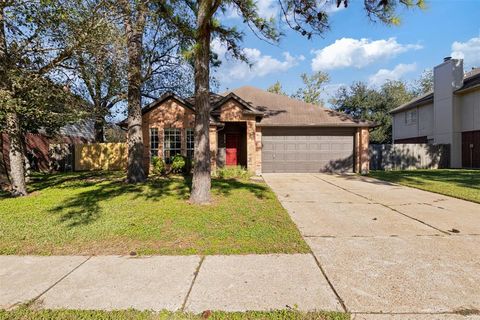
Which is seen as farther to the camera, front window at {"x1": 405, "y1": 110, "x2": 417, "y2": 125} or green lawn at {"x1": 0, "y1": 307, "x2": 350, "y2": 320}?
front window at {"x1": 405, "y1": 110, "x2": 417, "y2": 125}

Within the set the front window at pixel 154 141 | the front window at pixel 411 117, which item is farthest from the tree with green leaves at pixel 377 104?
the front window at pixel 154 141

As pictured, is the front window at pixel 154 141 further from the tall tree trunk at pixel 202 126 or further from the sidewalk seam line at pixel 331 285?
the sidewalk seam line at pixel 331 285

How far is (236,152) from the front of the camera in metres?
17.2

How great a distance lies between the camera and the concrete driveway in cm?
296

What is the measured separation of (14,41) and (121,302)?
8210mm

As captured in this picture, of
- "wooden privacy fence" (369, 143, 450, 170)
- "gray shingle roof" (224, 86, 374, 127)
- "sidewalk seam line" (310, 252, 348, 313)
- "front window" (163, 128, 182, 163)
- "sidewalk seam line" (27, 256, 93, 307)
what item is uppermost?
"gray shingle roof" (224, 86, 374, 127)

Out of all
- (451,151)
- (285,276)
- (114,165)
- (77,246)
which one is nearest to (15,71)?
(77,246)

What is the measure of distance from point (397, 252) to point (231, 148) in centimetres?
1317

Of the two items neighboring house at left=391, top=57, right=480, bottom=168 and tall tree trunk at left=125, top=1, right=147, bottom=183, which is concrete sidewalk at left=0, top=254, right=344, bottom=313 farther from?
neighboring house at left=391, top=57, right=480, bottom=168

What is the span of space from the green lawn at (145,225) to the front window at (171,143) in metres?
6.78

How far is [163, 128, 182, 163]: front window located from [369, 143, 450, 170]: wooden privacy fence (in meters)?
13.0

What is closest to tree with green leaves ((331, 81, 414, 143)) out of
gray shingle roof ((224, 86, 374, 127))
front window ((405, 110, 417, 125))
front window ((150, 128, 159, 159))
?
front window ((405, 110, 417, 125))

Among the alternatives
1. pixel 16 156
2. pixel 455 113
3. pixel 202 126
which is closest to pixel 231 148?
pixel 202 126

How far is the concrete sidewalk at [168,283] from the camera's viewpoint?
2.98m
